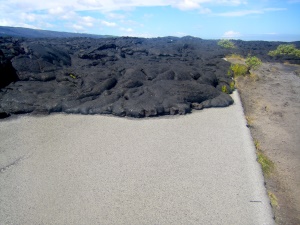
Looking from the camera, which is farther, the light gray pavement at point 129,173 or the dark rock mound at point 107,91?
the dark rock mound at point 107,91

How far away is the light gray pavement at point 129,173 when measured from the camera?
7.60 meters

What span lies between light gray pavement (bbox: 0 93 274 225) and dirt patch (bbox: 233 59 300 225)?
677 mm

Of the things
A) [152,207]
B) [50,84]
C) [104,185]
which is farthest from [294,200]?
[50,84]

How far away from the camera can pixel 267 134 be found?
13727 mm

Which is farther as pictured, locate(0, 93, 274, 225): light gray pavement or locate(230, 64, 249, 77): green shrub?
locate(230, 64, 249, 77): green shrub

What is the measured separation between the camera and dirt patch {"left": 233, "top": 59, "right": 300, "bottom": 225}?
28.5 ft

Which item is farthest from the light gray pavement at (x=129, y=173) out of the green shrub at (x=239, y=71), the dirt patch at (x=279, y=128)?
the green shrub at (x=239, y=71)

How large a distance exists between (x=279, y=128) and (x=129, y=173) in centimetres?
976

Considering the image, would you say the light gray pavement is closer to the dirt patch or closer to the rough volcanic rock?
the dirt patch

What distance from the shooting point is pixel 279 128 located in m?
14.7

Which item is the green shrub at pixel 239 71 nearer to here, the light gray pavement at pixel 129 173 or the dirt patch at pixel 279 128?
the dirt patch at pixel 279 128

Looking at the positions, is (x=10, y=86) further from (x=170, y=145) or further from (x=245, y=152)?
(x=245, y=152)

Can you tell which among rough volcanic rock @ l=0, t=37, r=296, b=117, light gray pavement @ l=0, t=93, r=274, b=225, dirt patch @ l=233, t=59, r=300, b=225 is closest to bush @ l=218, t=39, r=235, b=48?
dirt patch @ l=233, t=59, r=300, b=225

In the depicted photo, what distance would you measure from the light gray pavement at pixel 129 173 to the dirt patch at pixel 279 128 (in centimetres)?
68
